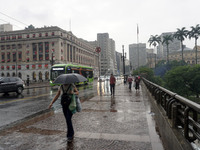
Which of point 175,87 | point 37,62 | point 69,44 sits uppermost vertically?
point 69,44

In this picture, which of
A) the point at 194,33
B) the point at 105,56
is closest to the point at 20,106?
the point at 194,33

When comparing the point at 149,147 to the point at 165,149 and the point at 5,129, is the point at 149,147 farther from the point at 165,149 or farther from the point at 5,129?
the point at 5,129

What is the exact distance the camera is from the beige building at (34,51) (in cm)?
6875

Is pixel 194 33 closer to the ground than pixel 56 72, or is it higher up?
higher up

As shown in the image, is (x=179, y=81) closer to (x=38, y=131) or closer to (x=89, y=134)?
(x=89, y=134)

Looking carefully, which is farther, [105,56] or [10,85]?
[105,56]

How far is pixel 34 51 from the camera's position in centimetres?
7219

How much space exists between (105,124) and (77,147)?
1980 mm

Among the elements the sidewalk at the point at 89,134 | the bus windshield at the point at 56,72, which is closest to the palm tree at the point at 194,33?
the bus windshield at the point at 56,72

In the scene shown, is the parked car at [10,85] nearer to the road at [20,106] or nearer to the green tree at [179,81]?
the road at [20,106]

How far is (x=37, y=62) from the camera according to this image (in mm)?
70562

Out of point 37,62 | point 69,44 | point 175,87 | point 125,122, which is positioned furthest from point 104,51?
point 125,122

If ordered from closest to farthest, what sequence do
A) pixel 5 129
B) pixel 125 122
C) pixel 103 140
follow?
pixel 103 140 → pixel 5 129 → pixel 125 122

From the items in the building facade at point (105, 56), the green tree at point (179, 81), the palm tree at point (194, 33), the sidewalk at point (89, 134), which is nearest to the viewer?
the sidewalk at point (89, 134)
